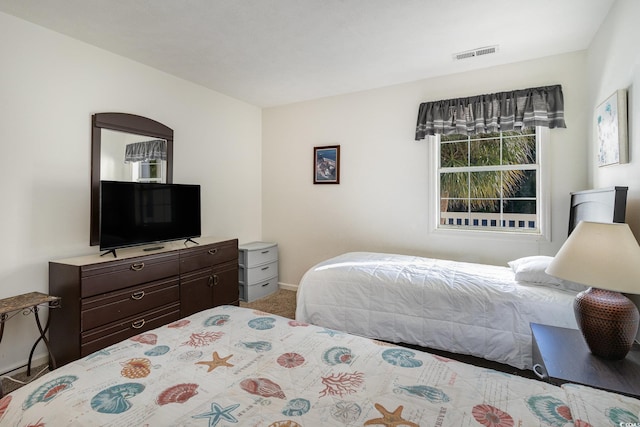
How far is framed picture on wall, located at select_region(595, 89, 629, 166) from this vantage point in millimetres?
2020

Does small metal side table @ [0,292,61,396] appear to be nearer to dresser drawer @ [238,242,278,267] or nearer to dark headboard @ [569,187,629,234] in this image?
dresser drawer @ [238,242,278,267]

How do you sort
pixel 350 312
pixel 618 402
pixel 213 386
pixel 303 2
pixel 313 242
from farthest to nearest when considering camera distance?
pixel 313 242
pixel 350 312
pixel 303 2
pixel 213 386
pixel 618 402

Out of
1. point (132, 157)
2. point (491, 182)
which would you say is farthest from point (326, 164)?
point (132, 157)

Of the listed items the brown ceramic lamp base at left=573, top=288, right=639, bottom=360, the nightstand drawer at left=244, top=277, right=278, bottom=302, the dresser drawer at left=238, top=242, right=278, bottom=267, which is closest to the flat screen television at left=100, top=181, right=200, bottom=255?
the dresser drawer at left=238, top=242, right=278, bottom=267

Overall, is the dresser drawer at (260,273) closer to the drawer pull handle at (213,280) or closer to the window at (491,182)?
the drawer pull handle at (213,280)

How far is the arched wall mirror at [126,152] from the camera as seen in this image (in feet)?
9.21

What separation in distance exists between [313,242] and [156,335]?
3.00 meters

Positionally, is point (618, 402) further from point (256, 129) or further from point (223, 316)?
point (256, 129)

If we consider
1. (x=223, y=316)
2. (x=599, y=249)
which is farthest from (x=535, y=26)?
(x=223, y=316)

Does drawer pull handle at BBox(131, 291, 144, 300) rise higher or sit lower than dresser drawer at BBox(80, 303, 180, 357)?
higher

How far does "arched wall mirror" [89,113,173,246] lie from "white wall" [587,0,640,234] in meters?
3.87

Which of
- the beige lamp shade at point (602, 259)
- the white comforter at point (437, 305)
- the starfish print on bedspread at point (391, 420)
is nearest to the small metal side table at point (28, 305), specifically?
the white comforter at point (437, 305)

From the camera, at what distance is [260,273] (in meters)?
4.22

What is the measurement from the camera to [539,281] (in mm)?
2254
